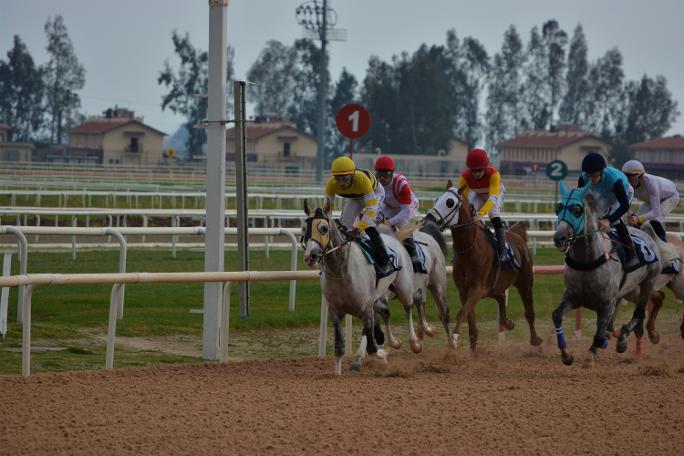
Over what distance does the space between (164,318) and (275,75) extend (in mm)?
81762

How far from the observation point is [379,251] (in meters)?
9.21

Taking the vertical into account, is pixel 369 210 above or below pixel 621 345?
above

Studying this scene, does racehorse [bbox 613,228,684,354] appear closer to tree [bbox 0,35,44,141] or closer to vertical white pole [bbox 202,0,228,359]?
vertical white pole [bbox 202,0,228,359]

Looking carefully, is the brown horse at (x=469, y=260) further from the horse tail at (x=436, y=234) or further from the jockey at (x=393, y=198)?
the horse tail at (x=436, y=234)

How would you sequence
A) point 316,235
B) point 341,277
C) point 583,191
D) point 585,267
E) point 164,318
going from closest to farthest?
1. point 316,235
2. point 341,277
3. point 583,191
4. point 585,267
5. point 164,318

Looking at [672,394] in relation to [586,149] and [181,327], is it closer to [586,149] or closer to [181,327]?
[181,327]

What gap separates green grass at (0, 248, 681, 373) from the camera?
9.59m

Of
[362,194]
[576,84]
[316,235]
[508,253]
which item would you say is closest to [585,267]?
[508,253]

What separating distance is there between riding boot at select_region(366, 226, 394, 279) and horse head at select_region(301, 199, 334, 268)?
29.3 inches

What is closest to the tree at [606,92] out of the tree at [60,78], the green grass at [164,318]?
the tree at [60,78]

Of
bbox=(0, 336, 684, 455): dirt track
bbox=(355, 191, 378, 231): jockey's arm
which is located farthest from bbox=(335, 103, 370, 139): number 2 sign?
bbox=(0, 336, 684, 455): dirt track

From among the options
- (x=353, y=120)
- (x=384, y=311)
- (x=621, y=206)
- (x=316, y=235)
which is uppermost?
(x=353, y=120)

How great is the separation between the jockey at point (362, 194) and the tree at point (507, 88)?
79175 mm

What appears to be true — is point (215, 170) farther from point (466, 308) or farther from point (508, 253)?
point (508, 253)
